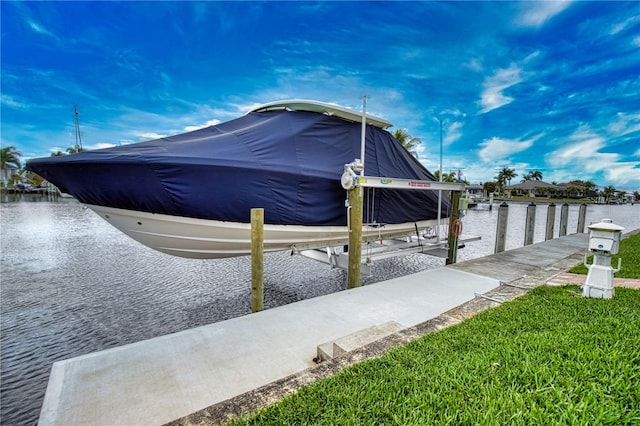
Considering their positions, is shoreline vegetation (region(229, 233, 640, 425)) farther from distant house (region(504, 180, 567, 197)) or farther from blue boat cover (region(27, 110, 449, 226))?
distant house (region(504, 180, 567, 197))

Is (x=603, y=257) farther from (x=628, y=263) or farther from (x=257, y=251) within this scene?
(x=257, y=251)

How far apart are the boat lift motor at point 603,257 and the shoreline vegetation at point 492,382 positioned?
82 centimetres

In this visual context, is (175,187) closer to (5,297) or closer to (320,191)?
(320,191)

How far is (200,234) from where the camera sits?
4.11m

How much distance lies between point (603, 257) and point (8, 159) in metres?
80.8

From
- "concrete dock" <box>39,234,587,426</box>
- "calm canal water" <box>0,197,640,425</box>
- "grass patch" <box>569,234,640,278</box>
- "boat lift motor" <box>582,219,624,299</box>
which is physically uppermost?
"boat lift motor" <box>582,219,624,299</box>

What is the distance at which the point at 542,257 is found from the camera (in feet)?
24.3

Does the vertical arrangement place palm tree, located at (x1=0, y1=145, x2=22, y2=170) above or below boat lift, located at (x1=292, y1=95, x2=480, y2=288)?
above

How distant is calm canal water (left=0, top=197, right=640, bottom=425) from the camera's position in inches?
151

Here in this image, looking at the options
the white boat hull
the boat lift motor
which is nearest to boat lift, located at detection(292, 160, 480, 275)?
the white boat hull

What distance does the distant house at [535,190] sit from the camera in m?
67.6

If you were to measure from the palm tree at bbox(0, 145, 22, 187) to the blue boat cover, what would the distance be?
73187 mm

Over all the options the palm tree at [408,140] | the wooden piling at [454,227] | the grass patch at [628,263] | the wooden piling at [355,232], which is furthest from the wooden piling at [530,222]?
the palm tree at [408,140]

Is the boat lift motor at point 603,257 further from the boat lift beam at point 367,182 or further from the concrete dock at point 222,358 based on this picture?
the boat lift beam at point 367,182
